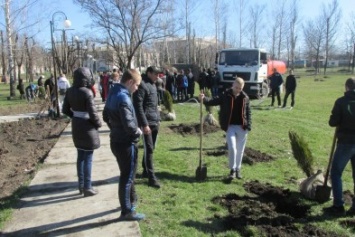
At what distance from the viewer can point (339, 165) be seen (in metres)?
5.06

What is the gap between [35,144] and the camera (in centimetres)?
964

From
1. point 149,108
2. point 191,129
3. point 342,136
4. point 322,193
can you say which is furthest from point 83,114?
point 191,129

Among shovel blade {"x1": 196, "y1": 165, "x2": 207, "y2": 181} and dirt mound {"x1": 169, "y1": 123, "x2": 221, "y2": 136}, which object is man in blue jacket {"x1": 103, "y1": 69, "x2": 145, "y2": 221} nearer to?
shovel blade {"x1": 196, "y1": 165, "x2": 207, "y2": 181}

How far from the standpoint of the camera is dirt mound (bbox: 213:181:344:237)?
4441 mm

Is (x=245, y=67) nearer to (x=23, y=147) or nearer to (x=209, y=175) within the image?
(x=23, y=147)

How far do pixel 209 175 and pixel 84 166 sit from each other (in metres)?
2.34

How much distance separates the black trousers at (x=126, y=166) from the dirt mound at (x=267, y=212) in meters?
1.20

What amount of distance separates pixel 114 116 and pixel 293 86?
1408 centimetres

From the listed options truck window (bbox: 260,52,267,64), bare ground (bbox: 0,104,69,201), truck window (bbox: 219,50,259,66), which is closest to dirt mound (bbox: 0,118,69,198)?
bare ground (bbox: 0,104,69,201)

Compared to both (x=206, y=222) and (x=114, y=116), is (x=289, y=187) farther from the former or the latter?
(x=114, y=116)

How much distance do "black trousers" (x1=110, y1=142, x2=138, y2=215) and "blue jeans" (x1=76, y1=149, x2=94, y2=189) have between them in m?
1.07

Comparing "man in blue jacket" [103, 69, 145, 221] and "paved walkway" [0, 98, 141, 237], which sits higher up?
"man in blue jacket" [103, 69, 145, 221]

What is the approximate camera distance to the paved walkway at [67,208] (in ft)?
14.3

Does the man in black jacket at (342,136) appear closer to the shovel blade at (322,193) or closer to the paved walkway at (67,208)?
the shovel blade at (322,193)
